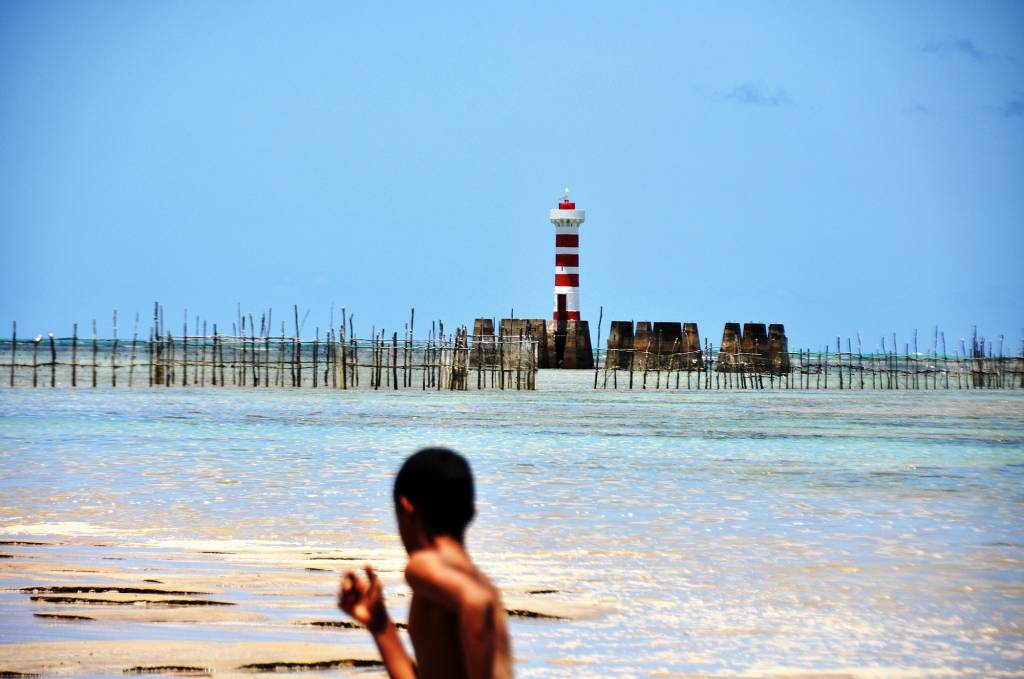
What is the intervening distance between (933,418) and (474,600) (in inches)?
935

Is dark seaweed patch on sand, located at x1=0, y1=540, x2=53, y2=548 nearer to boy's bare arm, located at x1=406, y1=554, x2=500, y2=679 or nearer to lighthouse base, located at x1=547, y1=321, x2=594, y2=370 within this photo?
boy's bare arm, located at x1=406, y1=554, x2=500, y2=679

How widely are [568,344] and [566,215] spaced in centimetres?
433

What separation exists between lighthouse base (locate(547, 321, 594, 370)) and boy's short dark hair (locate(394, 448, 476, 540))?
44.1m

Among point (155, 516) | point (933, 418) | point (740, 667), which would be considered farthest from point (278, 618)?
point (933, 418)

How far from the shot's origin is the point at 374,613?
2652 mm

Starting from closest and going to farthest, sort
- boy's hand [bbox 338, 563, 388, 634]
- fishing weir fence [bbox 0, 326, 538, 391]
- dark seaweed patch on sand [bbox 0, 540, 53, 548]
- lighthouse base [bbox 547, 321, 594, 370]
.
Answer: boy's hand [bbox 338, 563, 388, 634] → dark seaweed patch on sand [bbox 0, 540, 53, 548] → fishing weir fence [bbox 0, 326, 538, 391] → lighthouse base [bbox 547, 321, 594, 370]

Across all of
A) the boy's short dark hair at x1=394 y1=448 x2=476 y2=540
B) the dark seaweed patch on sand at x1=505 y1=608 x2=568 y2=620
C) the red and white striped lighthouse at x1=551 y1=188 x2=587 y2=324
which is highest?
the red and white striped lighthouse at x1=551 y1=188 x2=587 y2=324

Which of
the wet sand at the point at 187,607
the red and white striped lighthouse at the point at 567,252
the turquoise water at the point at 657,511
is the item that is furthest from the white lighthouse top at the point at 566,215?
the wet sand at the point at 187,607

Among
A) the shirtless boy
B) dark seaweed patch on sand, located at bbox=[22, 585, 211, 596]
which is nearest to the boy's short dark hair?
the shirtless boy

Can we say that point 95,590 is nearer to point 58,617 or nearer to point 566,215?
point 58,617

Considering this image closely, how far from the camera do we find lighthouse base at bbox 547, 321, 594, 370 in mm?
46750

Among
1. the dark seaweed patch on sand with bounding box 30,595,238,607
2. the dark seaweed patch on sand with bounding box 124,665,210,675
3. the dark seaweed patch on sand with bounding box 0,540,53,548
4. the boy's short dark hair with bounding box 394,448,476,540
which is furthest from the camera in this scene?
the dark seaweed patch on sand with bounding box 0,540,53,548

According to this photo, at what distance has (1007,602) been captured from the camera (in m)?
6.68

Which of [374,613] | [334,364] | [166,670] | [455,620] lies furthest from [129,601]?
[334,364]
